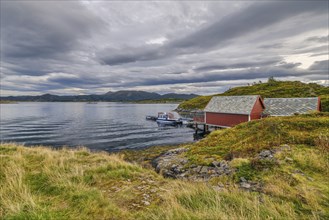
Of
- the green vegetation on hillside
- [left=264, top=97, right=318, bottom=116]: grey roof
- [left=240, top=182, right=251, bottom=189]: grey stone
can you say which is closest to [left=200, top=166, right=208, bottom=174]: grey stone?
the green vegetation on hillside

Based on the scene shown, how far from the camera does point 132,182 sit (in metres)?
8.56

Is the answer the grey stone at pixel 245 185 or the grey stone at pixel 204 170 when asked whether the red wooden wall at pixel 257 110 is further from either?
the grey stone at pixel 245 185

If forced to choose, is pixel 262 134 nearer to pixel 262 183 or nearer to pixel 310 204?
pixel 262 183

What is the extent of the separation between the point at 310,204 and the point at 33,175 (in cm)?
1035

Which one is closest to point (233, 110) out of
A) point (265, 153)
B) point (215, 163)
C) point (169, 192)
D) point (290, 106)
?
point (290, 106)

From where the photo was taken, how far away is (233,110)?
120 ft

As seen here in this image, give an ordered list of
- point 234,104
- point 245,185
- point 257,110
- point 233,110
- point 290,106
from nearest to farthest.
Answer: point 245,185 → point 290,106 → point 257,110 → point 233,110 → point 234,104

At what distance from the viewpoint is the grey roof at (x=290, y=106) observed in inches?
1199

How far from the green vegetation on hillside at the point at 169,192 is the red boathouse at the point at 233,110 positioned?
19118 millimetres

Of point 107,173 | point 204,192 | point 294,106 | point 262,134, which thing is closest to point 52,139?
point 107,173

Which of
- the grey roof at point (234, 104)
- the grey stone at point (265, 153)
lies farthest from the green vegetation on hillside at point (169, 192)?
the grey roof at point (234, 104)

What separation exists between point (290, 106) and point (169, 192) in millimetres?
33440

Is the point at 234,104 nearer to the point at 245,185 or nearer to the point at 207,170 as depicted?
the point at 207,170

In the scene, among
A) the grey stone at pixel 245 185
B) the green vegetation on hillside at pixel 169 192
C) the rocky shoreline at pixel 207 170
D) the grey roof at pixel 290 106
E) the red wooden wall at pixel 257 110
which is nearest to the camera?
the green vegetation on hillside at pixel 169 192
